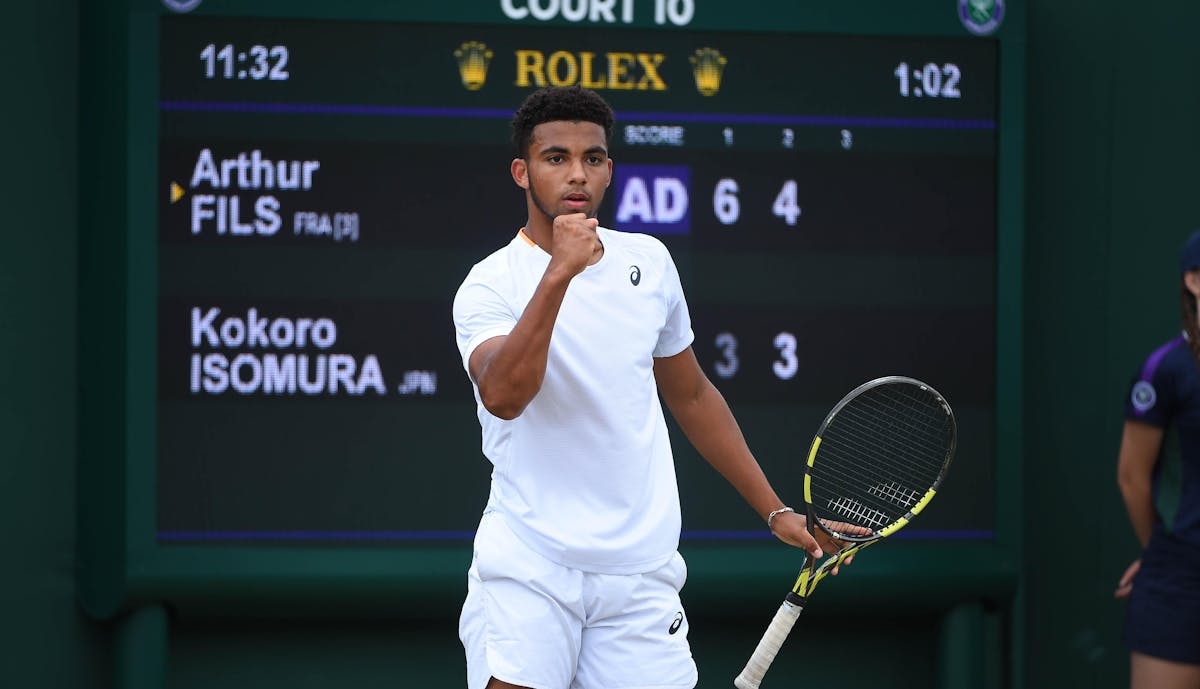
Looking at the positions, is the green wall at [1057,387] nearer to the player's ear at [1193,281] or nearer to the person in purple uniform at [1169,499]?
the person in purple uniform at [1169,499]

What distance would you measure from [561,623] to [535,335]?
0.53 metres

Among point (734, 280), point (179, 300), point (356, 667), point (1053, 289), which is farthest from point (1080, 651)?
point (179, 300)

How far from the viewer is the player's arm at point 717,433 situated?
9.90 ft

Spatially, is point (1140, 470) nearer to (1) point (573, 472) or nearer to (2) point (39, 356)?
(1) point (573, 472)

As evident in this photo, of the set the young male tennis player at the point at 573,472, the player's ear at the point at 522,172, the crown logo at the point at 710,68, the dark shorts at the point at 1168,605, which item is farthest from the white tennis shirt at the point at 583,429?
the crown logo at the point at 710,68

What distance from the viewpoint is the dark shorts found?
3.61m

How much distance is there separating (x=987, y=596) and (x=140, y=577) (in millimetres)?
2240

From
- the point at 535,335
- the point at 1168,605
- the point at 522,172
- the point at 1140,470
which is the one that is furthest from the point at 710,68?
the point at 535,335

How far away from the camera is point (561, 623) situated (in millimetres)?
2740

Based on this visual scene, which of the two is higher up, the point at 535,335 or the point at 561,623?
the point at 535,335

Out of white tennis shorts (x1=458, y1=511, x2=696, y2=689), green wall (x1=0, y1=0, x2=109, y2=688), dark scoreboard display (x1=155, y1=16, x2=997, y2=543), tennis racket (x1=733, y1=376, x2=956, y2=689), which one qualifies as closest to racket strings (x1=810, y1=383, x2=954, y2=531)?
tennis racket (x1=733, y1=376, x2=956, y2=689)

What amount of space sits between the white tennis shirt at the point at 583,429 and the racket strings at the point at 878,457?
2.43ft

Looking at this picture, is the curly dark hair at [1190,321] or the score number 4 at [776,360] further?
the score number 4 at [776,360]

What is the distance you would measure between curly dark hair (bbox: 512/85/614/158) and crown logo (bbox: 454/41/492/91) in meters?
1.51
